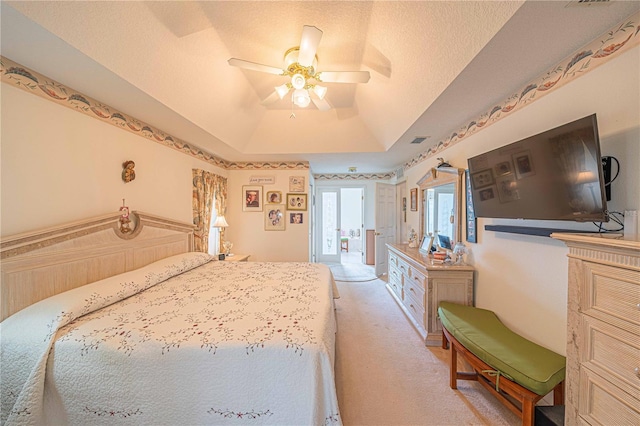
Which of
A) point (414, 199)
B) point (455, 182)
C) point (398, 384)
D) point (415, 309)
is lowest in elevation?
point (398, 384)

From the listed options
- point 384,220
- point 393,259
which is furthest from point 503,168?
point 384,220

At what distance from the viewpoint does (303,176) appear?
4391mm

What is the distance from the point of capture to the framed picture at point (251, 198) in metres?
4.41

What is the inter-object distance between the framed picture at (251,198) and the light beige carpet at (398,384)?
2.67m

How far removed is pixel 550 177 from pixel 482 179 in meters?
0.60

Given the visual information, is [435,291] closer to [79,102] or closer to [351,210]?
[79,102]

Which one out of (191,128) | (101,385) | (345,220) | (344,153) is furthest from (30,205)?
(345,220)

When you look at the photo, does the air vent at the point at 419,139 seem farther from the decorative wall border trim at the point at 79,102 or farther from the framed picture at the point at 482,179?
→ the decorative wall border trim at the point at 79,102

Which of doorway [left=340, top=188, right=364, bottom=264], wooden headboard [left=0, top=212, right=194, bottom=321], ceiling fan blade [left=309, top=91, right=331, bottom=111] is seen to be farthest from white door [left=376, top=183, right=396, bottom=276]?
wooden headboard [left=0, top=212, right=194, bottom=321]

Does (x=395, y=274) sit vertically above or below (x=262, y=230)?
below

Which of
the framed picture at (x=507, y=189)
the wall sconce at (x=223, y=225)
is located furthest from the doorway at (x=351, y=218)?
the framed picture at (x=507, y=189)

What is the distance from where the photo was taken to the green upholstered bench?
1.29 m

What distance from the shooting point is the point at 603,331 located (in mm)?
944

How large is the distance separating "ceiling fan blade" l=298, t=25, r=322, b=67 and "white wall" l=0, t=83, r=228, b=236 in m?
1.93
